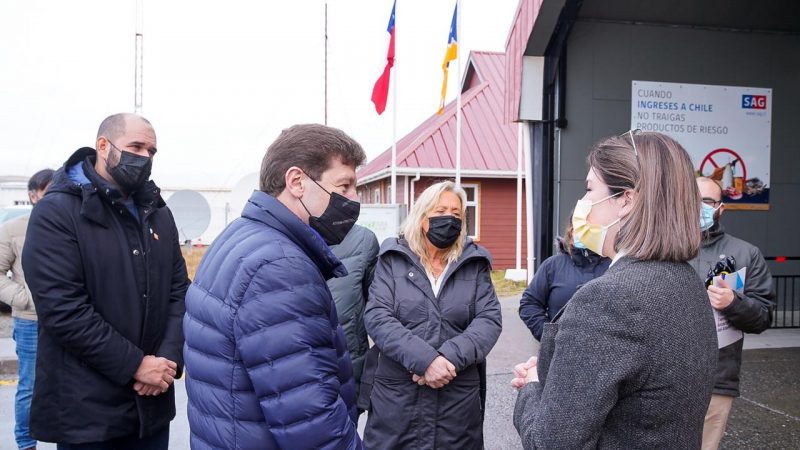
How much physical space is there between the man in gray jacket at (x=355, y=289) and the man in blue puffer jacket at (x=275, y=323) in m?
1.65

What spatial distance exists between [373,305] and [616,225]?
73.7 inches

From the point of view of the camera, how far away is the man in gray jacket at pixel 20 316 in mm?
4066

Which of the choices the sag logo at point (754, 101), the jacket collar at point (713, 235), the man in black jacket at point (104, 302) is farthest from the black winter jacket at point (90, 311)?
the sag logo at point (754, 101)

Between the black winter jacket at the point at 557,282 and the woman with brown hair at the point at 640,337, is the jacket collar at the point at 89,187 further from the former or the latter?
the black winter jacket at the point at 557,282

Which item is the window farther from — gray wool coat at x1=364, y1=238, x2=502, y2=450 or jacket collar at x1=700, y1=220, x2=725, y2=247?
gray wool coat at x1=364, y1=238, x2=502, y2=450

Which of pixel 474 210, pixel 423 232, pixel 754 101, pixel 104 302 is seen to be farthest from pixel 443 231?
pixel 474 210

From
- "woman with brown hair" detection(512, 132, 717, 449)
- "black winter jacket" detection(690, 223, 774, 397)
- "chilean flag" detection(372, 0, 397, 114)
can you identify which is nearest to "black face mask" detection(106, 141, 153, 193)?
"woman with brown hair" detection(512, 132, 717, 449)

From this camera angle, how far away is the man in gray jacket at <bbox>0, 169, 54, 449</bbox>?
4.07 metres

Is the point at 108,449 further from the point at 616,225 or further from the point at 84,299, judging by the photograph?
the point at 616,225

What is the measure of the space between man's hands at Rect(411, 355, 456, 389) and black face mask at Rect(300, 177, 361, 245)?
1274 millimetres

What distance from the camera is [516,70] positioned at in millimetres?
7645

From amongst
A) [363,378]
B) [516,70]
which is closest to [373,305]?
[363,378]

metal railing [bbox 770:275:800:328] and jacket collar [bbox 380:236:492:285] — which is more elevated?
jacket collar [bbox 380:236:492:285]

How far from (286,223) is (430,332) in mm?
1666
